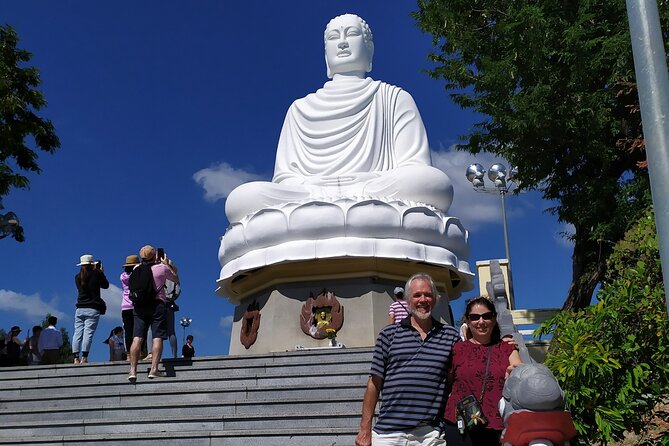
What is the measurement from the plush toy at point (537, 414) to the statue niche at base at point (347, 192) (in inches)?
241

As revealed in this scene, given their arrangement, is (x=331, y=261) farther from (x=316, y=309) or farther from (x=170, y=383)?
(x=170, y=383)

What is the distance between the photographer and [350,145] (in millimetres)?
10773

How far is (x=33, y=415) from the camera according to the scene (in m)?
6.83

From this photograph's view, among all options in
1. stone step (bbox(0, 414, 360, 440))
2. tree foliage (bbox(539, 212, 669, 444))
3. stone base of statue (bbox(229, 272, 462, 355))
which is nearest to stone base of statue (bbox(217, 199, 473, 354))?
stone base of statue (bbox(229, 272, 462, 355))

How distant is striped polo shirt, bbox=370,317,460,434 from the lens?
11.0 feet

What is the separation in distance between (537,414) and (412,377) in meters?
0.76

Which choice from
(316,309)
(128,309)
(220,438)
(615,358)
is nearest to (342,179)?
(316,309)

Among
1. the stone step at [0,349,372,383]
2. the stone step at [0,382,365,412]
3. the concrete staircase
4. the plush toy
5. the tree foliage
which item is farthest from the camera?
the stone step at [0,349,372,383]

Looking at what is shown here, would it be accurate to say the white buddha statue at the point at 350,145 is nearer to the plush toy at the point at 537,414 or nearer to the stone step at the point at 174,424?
the stone step at the point at 174,424

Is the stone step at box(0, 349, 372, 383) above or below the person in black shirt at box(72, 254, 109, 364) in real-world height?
below

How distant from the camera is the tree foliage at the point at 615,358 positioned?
493 centimetres

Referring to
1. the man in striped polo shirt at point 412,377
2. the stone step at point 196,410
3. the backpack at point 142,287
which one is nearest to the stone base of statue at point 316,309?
the backpack at point 142,287

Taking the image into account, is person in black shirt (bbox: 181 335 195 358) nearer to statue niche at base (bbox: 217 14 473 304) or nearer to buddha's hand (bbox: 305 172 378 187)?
statue niche at base (bbox: 217 14 473 304)

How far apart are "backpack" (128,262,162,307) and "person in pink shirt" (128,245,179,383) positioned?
5cm
